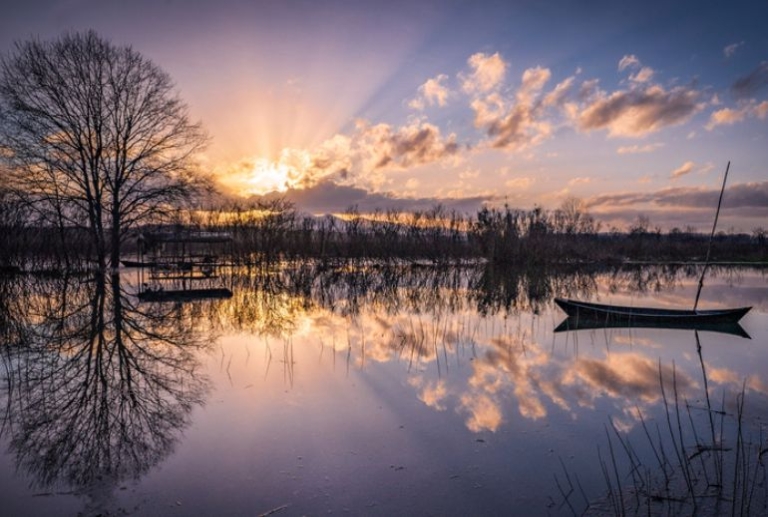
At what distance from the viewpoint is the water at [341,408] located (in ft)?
11.5

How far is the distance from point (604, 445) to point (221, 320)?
8.57m

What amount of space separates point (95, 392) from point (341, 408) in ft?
9.93

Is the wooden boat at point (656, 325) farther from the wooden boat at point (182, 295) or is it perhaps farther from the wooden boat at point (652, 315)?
the wooden boat at point (182, 295)

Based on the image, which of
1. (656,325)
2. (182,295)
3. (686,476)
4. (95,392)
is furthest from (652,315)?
(182,295)

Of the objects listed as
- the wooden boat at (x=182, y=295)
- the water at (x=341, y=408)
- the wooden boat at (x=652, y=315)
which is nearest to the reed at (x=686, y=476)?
the water at (x=341, y=408)

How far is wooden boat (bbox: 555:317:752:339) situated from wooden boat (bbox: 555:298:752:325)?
0.17 feet

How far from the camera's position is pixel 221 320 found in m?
10.6

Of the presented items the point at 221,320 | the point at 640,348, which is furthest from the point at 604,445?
the point at 221,320

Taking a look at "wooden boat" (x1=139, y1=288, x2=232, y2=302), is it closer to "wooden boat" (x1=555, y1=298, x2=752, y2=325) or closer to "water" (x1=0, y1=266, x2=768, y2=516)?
"water" (x1=0, y1=266, x2=768, y2=516)

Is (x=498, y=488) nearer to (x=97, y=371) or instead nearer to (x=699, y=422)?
(x=699, y=422)

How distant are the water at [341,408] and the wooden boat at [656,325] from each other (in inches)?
15.6

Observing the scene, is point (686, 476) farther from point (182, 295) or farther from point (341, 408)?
point (182, 295)

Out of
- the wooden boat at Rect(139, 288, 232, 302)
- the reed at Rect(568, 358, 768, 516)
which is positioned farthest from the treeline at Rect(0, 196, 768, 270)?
the reed at Rect(568, 358, 768, 516)

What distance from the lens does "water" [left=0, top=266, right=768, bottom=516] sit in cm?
350
